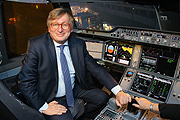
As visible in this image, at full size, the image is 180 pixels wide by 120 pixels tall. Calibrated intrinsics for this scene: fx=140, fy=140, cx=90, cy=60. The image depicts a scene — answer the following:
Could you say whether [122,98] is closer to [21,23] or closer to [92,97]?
[92,97]

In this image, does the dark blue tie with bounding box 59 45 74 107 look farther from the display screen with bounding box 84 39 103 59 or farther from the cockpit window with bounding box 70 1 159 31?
the cockpit window with bounding box 70 1 159 31

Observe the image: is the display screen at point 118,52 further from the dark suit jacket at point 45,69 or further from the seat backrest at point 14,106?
the seat backrest at point 14,106

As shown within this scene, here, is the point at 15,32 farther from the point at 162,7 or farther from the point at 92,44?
the point at 162,7

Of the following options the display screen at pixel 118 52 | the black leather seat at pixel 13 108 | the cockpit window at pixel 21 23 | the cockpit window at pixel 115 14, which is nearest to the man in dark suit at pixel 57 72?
the black leather seat at pixel 13 108

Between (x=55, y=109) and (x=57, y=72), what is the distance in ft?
1.20

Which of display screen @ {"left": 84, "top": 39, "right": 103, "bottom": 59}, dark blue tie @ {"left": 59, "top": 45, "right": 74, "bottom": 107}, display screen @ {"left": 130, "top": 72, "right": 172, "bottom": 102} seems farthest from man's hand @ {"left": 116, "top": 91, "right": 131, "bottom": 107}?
display screen @ {"left": 84, "top": 39, "right": 103, "bottom": 59}

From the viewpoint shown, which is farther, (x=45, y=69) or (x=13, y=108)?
(x=45, y=69)

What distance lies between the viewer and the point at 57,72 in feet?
4.80

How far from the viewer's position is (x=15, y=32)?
2.68 metres

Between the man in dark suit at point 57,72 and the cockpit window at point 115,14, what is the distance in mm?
1124

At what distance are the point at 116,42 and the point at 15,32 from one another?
1918 mm

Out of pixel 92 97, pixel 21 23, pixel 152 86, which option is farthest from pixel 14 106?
pixel 21 23

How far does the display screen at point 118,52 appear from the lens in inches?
86.3

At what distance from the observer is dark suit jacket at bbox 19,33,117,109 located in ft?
4.32
